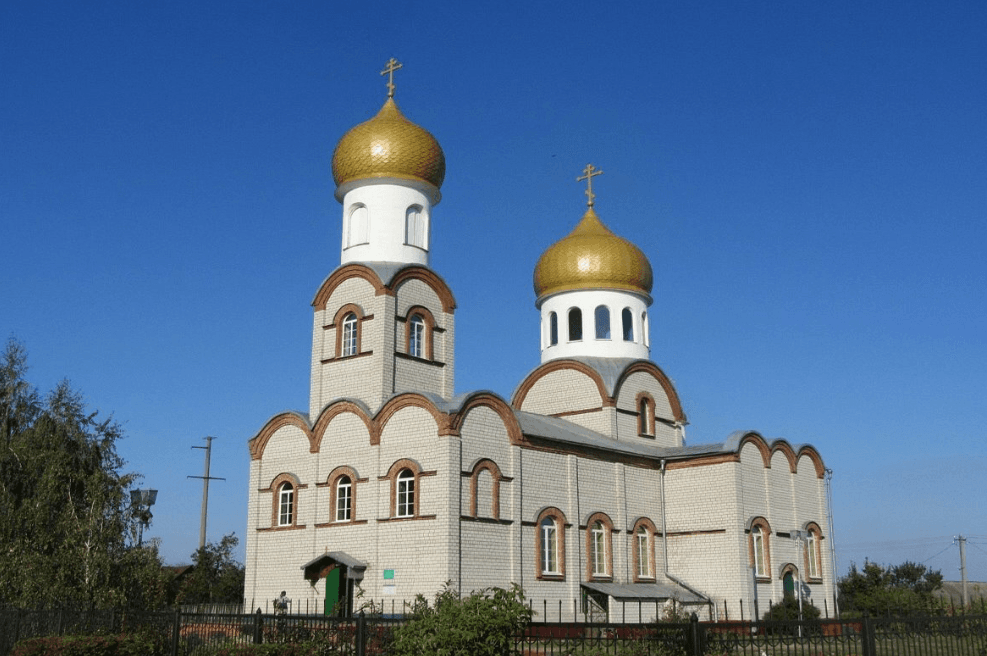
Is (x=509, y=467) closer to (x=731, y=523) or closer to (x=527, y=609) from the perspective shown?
(x=731, y=523)

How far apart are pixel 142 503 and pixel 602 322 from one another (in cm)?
1517

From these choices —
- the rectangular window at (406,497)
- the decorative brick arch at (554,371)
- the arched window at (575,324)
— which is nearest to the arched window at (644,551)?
the decorative brick arch at (554,371)

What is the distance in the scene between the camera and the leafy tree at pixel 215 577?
29766mm

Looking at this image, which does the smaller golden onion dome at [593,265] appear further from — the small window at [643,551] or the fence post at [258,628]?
the fence post at [258,628]

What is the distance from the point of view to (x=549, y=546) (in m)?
22.3

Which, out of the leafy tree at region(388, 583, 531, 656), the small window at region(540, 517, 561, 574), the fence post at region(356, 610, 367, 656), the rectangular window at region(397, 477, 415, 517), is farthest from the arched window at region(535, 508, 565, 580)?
the leafy tree at region(388, 583, 531, 656)

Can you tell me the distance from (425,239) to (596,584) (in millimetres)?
9059

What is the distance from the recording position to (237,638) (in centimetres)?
1232

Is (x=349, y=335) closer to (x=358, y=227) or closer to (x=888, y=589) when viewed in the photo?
(x=358, y=227)

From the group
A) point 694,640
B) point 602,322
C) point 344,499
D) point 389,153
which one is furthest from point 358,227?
point 694,640

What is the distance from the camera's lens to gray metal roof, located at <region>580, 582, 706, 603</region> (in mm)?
22328

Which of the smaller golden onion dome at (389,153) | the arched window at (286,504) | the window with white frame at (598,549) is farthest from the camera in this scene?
the smaller golden onion dome at (389,153)

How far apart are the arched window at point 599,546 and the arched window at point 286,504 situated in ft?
22.3

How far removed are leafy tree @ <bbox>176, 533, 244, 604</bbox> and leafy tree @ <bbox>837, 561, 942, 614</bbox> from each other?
59.1 ft
